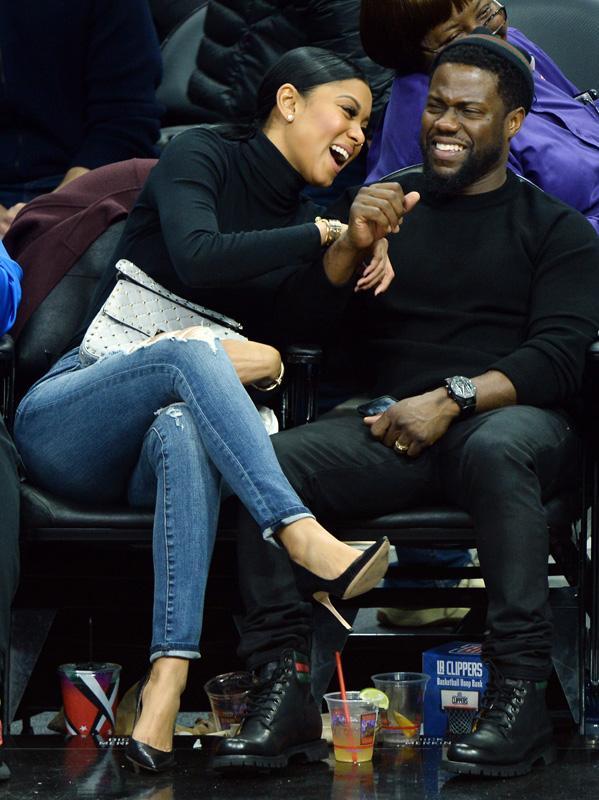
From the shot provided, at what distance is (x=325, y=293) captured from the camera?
279 cm

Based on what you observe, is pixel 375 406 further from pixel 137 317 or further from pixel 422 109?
pixel 422 109

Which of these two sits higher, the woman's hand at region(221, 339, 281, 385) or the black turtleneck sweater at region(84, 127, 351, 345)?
the black turtleneck sweater at region(84, 127, 351, 345)

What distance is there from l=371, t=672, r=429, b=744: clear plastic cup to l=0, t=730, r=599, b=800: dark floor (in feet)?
0.19

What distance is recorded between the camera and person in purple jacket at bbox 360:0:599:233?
10.2 ft

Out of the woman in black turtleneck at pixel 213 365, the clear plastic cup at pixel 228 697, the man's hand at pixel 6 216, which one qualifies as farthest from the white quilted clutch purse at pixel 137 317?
the man's hand at pixel 6 216

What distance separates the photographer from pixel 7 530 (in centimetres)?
239

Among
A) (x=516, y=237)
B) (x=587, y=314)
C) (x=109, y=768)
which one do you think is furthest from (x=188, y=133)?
(x=109, y=768)

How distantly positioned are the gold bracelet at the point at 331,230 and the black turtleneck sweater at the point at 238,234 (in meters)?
0.03

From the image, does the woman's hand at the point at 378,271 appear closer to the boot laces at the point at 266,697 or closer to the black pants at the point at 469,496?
the black pants at the point at 469,496

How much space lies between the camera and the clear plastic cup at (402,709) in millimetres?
2535

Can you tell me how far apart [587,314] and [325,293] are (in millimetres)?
503

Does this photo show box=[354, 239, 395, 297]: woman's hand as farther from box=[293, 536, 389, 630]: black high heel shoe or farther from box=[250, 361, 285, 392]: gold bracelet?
box=[293, 536, 389, 630]: black high heel shoe

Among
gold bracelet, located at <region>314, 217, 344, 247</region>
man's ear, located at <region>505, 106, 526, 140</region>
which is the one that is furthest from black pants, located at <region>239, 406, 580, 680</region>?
man's ear, located at <region>505, 106, 526, 140</region>

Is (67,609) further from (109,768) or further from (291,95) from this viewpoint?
(291,95)
